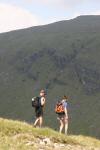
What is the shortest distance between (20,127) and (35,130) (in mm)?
746

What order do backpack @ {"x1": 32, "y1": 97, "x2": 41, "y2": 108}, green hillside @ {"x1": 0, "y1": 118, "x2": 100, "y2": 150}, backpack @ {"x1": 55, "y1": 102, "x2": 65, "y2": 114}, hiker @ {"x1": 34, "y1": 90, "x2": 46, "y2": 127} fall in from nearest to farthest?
green hillside @ {"x1": 0, "y1": 118, "x2": 100, "y2": 150} → backpack @ {"x1": 32, "y1": 97, "x2": 41, "y2": 108} → hiker @ {"x1": 34, "y1": 90, "x2": 46, "y2": 127} → backpack @ {"x1": 55, "y1": 102, "x2": 65, "y2": 114}

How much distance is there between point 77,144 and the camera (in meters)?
22.2

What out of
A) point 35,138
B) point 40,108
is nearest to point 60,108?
point 40,108

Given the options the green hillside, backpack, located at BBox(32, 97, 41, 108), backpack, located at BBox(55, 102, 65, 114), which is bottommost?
the green hillside

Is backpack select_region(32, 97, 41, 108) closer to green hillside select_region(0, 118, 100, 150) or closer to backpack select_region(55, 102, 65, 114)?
backpack select_region(55, 102, 65, 114)

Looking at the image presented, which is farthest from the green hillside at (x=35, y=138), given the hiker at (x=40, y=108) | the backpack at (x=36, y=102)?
the hiker at (x=40, y=108)

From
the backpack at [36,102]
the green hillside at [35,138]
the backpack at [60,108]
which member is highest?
the backpack at [36,102]

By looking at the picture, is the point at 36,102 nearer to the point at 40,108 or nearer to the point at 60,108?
the point at 40,108

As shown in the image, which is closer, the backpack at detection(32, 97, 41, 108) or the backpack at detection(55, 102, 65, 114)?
the backpack at detection(32, 97, 41, 108)

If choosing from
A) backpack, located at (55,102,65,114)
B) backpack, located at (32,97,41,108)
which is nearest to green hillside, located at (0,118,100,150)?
backpack, located at (32,97,41,108)

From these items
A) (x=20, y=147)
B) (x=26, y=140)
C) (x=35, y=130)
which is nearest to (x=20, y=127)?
(x=35, y=130)

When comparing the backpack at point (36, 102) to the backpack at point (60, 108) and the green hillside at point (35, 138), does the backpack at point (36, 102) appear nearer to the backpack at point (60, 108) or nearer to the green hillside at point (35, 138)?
the backpack at point (60, 108)

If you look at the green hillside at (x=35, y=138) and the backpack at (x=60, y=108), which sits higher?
the backpack at (x=60, y=108)

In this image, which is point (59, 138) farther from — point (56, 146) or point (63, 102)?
point (63, 102)
